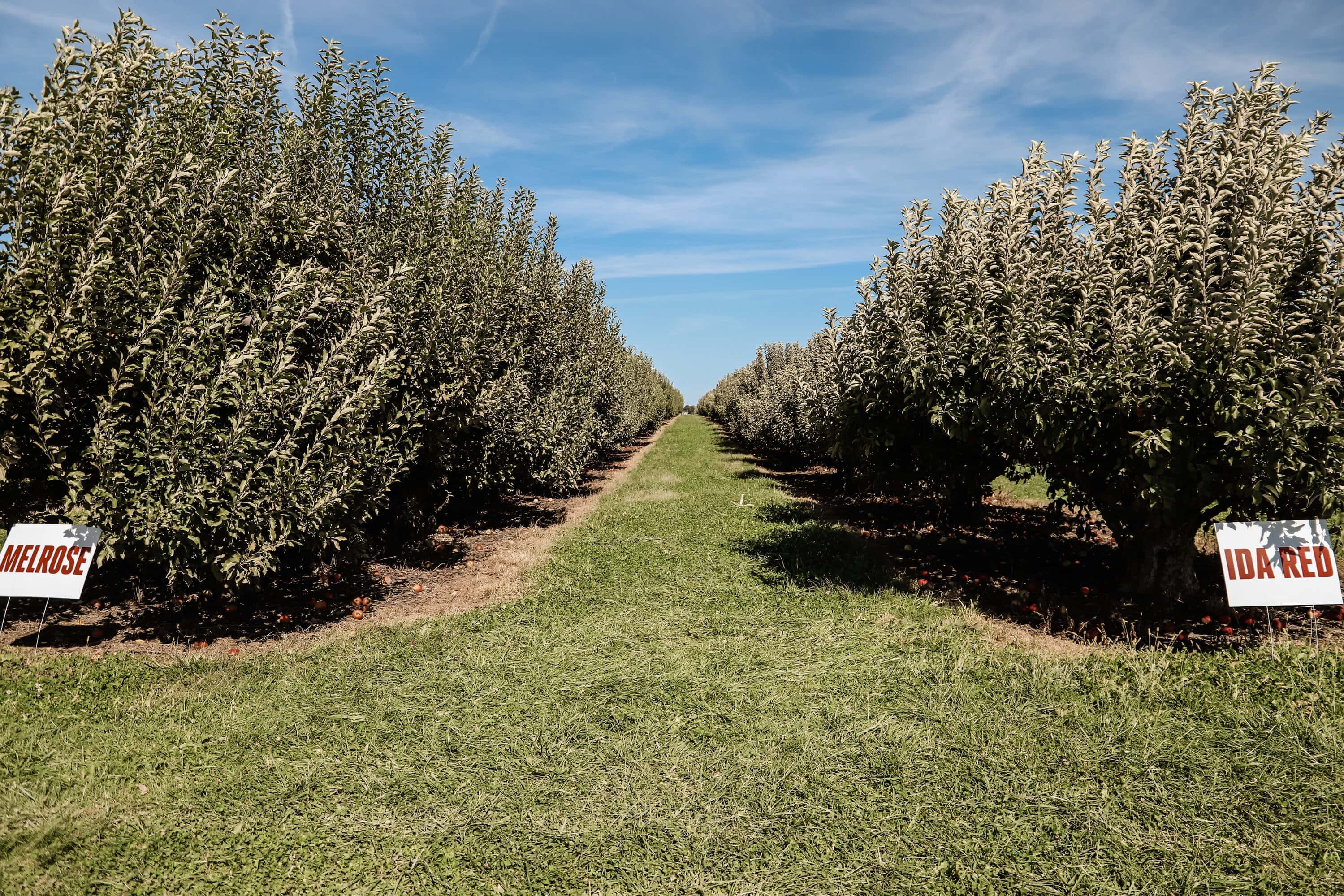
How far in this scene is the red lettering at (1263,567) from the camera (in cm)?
589

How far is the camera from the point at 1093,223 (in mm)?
6703

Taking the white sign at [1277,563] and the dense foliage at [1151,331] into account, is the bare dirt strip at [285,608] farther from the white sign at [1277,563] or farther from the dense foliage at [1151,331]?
the white sign at [1277,563]

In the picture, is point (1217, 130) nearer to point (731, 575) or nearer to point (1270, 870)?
point (1270, 870)

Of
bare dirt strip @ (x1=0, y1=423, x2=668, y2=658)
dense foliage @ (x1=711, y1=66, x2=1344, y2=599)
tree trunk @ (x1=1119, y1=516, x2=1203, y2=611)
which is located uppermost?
dense foliage @ (x1=711, y1=66, x2=1344, y2=599)

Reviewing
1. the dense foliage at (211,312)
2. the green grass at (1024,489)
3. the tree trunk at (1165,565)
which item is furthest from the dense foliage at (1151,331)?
the green grass at (1024,489)

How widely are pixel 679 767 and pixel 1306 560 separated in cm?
595

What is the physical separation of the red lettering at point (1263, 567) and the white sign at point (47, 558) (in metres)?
10.5

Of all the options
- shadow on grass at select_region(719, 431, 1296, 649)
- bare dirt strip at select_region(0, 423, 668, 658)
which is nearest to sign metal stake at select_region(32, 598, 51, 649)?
bare dirt strip at select_region(0, 423, 668, 658)

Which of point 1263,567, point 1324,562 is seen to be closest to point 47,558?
point 1263,567

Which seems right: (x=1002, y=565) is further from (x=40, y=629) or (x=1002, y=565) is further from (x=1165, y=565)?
(x=40, y=629)

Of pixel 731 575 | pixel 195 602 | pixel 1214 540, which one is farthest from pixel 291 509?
pixel 1214 540

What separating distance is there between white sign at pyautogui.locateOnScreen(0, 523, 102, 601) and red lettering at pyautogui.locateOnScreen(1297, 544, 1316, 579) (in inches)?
429

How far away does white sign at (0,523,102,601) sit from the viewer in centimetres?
597

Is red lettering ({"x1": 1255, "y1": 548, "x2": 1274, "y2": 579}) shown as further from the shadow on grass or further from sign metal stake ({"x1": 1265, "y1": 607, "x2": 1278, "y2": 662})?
the shadow on grass
